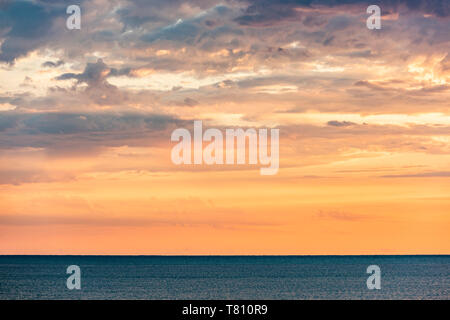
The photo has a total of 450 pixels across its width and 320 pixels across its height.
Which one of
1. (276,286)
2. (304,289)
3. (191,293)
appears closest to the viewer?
(191,293)

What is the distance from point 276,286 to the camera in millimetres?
112438

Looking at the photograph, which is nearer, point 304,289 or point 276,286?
point 304,289

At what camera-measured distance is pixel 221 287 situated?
11075 centimetres
